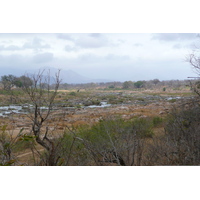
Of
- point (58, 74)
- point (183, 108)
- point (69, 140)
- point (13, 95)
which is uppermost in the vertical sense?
point (58, 74)

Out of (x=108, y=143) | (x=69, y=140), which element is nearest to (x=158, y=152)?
(x=108, y=143)

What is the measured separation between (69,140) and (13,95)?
5.56ft

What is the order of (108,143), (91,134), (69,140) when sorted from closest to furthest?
(108,143) < (69,140) < (91,134)

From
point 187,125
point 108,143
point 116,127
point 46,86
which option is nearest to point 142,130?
point 116,127

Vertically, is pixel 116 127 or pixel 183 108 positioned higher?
pixel 183 108

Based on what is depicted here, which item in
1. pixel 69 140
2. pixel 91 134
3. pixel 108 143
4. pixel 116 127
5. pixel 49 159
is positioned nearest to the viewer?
pixel 49 159

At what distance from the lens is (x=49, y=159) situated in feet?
10.5

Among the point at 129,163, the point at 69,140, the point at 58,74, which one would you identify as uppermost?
the point at 58,74

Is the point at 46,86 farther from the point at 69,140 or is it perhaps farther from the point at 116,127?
the point at 116,127

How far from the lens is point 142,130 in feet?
21.0

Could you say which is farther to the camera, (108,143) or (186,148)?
(108,143)

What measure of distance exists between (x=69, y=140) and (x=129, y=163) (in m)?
1.62

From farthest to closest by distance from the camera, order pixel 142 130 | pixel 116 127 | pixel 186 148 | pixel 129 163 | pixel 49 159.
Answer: pixel 142 130, pixel 116 127, pixel 129 163, pixel 186 148, pixel 49 159

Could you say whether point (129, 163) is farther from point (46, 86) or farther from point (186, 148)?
point (46, 86)
